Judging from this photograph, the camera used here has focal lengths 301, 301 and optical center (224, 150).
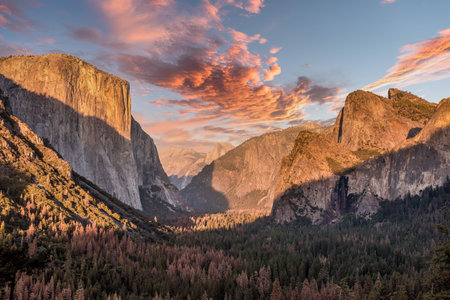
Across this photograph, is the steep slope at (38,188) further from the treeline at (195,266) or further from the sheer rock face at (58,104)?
the sheer rock face at (58,104)

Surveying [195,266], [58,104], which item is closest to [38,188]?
[195,266]

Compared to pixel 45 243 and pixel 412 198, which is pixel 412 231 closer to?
pixel 412 198

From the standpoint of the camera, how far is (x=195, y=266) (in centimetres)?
11512

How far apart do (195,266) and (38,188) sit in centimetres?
6171

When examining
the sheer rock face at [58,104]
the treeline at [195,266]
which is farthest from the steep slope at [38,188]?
the sheer rock face at [58,104]

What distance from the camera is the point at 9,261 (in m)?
30.6

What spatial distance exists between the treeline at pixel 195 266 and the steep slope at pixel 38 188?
879 millimetres

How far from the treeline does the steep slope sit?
879mm

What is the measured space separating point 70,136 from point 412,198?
702 ft

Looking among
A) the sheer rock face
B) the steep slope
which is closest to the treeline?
the steep slope

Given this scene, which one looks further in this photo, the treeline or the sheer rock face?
the sheer rock face

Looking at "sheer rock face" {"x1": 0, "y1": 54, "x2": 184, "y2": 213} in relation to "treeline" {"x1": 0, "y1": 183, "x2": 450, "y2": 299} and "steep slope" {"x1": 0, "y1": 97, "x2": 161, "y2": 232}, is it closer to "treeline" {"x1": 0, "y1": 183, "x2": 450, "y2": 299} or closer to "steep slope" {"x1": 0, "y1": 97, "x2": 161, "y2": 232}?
"steep slope" {"x1": 0, "y1": 97, "x2": 161, "y2": 232}

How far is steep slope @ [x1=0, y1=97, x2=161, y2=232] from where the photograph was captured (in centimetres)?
8994

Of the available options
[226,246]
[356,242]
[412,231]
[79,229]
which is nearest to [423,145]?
[412,231]
